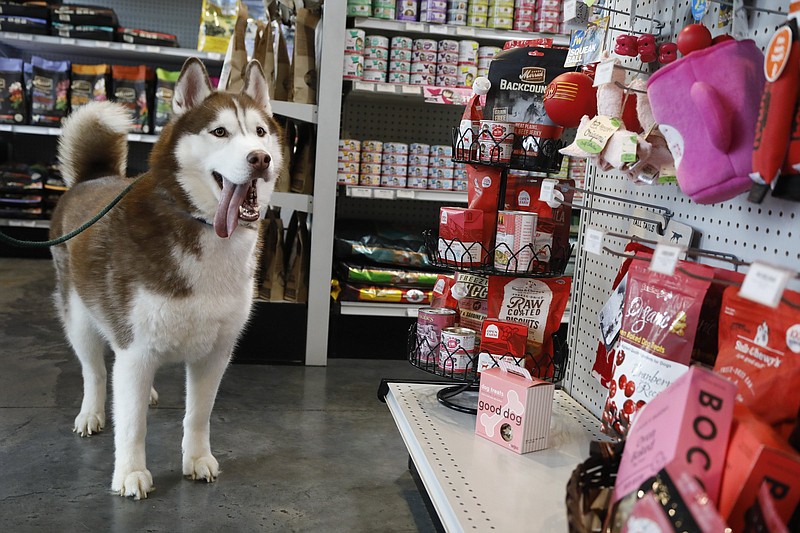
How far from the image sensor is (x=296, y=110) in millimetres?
→ 3297

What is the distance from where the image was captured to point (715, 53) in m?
1.23

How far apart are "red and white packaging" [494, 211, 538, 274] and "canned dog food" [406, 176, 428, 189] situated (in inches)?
71.2

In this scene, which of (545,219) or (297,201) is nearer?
(545,219)

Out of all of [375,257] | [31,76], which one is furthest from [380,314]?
[31,76]

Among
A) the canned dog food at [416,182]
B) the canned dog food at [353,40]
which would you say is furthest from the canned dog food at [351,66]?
the canned dog food at [416,182]

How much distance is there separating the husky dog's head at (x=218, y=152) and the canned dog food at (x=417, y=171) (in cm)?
168

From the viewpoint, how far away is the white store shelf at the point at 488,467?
4.62ft

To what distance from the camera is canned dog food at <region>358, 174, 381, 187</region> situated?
3633mm

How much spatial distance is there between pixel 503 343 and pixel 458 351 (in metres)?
0.14

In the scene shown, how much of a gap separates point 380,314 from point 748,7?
8.29ft

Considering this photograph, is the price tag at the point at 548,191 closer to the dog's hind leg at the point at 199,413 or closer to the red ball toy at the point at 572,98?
the red ball toy at the point at 572,98

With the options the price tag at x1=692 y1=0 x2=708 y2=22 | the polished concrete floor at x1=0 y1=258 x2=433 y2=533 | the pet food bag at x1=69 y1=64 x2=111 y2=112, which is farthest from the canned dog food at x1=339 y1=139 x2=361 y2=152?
the pet food bag at x1=69 y1=64 x2=111 y2=112

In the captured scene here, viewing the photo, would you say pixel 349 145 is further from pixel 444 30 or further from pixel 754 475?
pixel 754 475

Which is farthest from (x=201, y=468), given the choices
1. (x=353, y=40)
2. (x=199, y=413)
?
(x=353, y=40)
